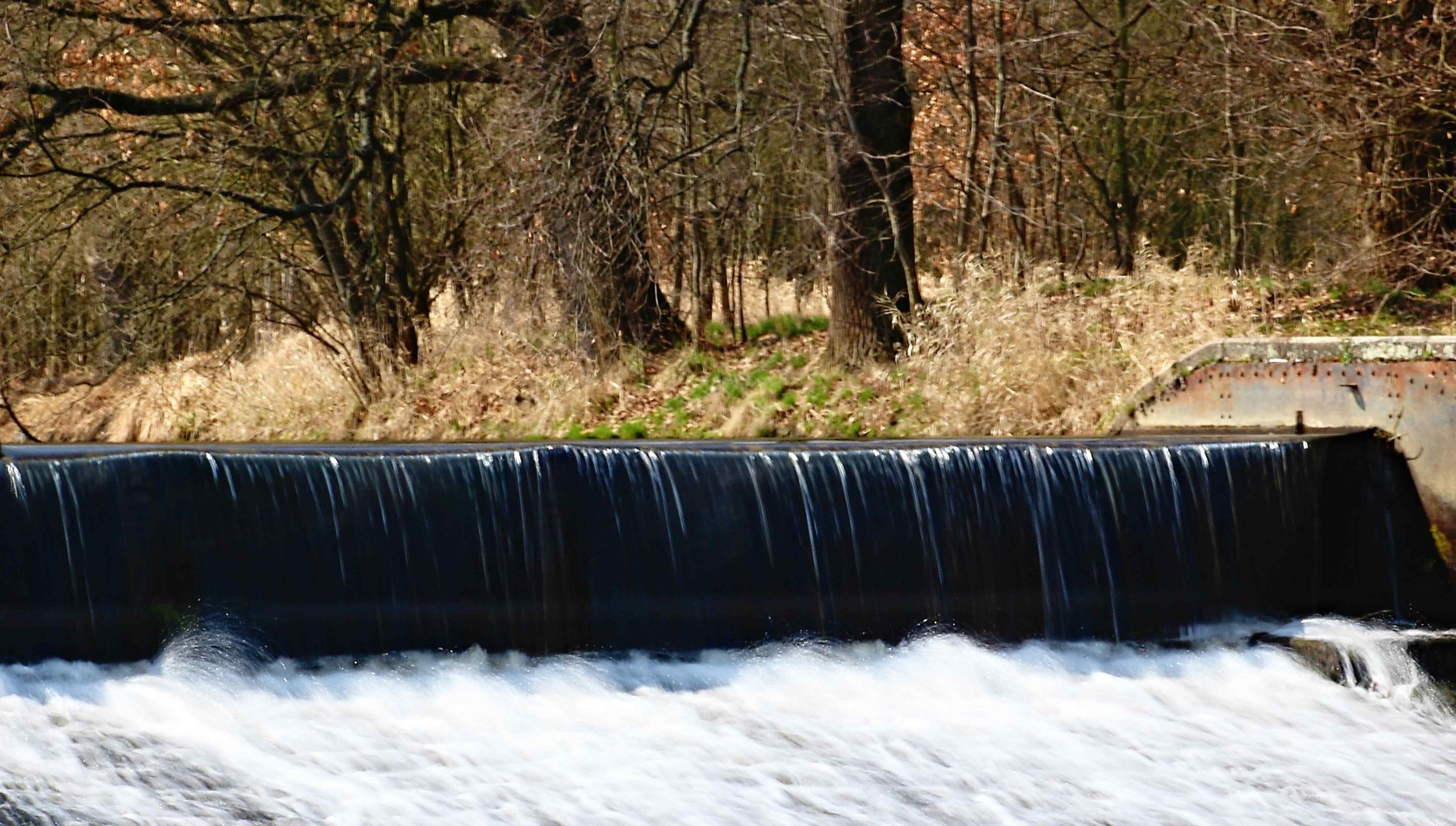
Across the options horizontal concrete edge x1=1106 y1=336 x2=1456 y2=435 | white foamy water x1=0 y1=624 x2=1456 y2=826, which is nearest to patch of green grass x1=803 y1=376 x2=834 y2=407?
horizontal concrete edge x1=1106 y1=336 x2=1456 y2=435

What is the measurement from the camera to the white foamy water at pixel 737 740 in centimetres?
700

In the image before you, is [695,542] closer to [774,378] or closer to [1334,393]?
[1334,393]

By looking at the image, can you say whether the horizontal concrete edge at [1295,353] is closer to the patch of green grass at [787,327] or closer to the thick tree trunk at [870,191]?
the thick tree trunk at [870,191]

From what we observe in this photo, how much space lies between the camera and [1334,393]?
10.3 metres

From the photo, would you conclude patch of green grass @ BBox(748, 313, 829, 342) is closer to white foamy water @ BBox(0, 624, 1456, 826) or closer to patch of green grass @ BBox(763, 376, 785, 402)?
patch of green grass @ BBox(763, 376, 785, 402)

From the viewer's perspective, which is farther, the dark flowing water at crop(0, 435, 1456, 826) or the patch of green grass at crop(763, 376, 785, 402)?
the patch of green grass at crop(763, 376, 785, 402)

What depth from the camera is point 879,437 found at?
13555 millimetres

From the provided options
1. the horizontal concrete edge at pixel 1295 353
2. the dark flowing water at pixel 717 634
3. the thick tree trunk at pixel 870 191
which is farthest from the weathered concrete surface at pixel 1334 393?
the thick tree trunk at pixel 870 191

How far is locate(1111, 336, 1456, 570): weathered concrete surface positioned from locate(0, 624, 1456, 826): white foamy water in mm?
1707

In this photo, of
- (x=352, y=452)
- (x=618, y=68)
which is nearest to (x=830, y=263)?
(x=618, y=68)

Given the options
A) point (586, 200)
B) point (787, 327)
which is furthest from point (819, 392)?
point (586, 200)

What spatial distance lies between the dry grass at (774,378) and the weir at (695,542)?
114 inches

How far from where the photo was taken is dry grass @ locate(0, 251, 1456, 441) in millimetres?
13023

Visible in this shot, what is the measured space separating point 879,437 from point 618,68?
4.82 metres
